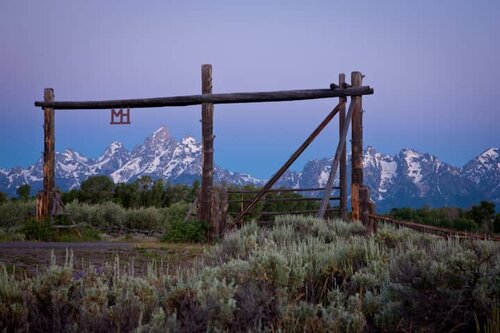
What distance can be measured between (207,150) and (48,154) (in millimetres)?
5391

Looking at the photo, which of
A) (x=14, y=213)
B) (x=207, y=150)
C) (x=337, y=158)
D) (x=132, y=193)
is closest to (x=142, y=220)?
(x=14, y=213)

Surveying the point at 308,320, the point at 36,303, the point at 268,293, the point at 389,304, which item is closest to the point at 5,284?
the point at 36,303

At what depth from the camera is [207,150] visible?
15078 millimetres

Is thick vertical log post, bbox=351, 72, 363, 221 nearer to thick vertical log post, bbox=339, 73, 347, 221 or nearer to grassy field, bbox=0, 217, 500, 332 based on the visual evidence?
thick vertical log post, bbox=339, 73, 347, 221

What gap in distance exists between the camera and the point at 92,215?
2191 centimetres

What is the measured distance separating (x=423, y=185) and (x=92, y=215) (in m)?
138

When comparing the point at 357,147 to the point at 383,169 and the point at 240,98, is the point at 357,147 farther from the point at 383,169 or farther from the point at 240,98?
the point at 383,169

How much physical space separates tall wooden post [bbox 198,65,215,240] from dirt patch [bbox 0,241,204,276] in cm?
164

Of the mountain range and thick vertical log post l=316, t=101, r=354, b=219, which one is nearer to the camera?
Result: thick vertical log post l=316, t=101, r=354, b=219

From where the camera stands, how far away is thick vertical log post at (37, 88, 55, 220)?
55.5 ft

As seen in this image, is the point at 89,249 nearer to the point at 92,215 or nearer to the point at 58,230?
the point at 58,230

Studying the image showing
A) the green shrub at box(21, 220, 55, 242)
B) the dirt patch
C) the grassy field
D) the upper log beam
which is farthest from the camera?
the green shrub at box(21, 220, 55, 242)

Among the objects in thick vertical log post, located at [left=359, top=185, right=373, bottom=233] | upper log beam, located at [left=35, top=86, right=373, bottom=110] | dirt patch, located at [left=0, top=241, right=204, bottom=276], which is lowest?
dirt patch, located at [left=0, top=241, right=204, bottom=276]

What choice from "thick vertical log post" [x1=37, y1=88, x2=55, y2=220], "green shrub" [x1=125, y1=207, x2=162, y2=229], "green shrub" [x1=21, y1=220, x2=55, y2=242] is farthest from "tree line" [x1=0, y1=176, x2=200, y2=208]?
"green shrub" [x1=21, y1=220, x2=55, y2=242]
